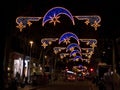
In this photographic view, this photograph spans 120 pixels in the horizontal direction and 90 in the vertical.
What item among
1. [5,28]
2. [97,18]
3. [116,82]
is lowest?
[116,82]

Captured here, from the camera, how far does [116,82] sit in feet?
86.3

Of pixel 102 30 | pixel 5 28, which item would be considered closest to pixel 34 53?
pixel 102 30

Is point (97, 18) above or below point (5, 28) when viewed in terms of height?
above


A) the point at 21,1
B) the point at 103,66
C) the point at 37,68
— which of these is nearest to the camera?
the point at 21,1

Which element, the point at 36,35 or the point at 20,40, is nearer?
the point at 36,35

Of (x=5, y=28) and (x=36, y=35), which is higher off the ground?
(x=36, y=35)

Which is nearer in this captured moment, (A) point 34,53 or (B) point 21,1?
(B) point 21,1

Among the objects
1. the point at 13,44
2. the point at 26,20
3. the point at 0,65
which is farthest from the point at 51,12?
the point at 13,44

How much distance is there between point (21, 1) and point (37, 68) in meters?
55.9

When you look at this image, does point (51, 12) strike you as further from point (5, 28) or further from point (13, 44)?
point (13, 44)

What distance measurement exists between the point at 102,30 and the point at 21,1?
3037 centimetres

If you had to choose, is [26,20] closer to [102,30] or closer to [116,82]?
[116,82]

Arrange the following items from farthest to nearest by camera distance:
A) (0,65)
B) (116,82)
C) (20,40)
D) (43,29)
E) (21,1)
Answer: (20,40)
(43,29)
(116,82)
(21,1)
(0,65)

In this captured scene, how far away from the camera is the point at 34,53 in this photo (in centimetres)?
8225
